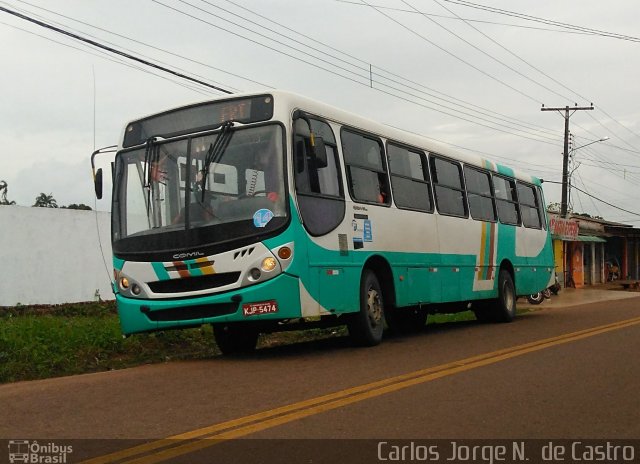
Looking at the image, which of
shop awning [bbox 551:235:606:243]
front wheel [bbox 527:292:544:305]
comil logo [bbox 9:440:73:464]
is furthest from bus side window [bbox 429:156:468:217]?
shop awning [bbox 551:235:606:243]

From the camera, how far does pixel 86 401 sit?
701 centimetres

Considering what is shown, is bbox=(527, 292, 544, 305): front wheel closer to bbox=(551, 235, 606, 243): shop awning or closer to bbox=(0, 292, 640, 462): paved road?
bbox=(551, 235, 606, 243): shop awning

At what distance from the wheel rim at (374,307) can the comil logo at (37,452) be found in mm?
5972

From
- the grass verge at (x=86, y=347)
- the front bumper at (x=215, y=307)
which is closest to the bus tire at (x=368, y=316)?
the front bumper at (x=215, y=307)

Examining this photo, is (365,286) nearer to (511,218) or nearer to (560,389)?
(560,389)

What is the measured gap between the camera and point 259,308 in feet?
29.8

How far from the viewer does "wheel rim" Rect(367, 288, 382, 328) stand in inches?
426

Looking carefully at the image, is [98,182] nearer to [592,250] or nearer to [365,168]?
[365,168]


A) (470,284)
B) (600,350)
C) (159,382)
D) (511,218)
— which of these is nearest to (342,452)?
(159,382)

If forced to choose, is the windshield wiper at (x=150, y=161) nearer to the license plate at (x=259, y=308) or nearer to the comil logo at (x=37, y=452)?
the license plate at (x=259, y=308)

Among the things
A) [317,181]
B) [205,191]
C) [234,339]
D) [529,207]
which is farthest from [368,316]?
[529,207]

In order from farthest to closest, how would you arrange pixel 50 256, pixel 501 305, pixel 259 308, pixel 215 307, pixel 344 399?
pixel 50 256, pixel 501 305, pixel 215 307, pixel 259 308, pixel 344 399

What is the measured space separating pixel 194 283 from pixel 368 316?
2.59m

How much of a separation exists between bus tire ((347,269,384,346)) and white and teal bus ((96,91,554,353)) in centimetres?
2
